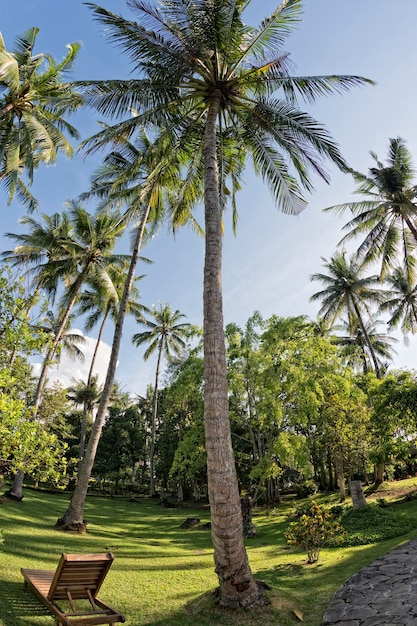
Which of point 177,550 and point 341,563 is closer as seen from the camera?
point 341,563

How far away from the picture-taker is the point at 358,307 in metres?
28.8

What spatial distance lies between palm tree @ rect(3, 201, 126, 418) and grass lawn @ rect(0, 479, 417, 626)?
915 centimetres

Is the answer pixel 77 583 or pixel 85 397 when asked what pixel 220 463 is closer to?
pixel 77 583

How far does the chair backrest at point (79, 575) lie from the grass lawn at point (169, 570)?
15.7 inches

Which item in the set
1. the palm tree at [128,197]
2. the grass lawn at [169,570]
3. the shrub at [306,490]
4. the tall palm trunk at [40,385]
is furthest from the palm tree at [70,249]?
the shrub at [306,490]

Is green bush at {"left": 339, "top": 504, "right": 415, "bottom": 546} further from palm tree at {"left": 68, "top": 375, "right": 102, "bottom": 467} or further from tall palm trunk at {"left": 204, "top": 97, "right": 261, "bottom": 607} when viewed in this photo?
palm tree at {"left": 68, "top": 375, "right": 102, "bottom": 467}

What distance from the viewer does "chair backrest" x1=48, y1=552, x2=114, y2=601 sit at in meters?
5.37

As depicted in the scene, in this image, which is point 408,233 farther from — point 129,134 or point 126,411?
point 126,411

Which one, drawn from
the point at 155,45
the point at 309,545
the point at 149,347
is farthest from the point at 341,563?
the point at 149,347

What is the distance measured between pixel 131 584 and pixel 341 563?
A: 197 inches

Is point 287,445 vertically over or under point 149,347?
under

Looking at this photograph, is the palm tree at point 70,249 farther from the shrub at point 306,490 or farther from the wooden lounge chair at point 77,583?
the shrub at point 306,490

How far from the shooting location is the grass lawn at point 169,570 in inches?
230

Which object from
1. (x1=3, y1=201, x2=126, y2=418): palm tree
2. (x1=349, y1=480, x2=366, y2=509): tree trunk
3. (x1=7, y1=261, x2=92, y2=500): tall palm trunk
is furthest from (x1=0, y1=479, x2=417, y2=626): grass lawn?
(x1=3, y1=201, x2=126, y2=418): palm tree
